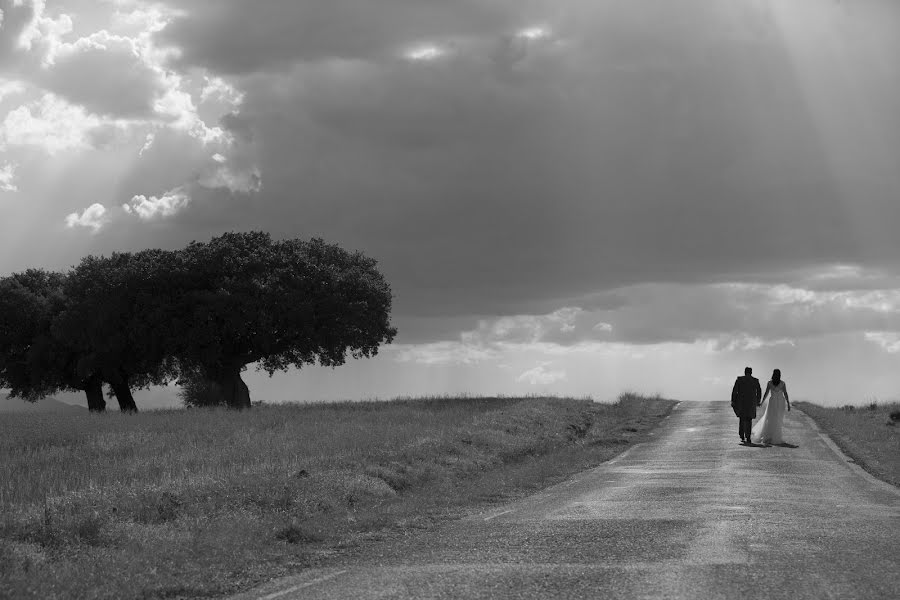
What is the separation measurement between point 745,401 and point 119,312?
133 ft

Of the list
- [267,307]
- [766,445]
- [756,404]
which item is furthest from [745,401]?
[267,307]

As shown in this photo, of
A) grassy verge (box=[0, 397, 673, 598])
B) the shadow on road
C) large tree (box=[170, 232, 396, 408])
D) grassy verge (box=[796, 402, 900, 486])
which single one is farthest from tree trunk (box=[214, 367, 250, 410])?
the shadow on road

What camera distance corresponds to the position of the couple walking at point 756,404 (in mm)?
29422

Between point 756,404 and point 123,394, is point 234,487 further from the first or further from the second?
point 123,394

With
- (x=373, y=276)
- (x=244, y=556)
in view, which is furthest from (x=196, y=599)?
(x=373, y=276)

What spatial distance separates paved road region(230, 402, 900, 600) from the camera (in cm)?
973

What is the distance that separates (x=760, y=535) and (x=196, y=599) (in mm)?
7157

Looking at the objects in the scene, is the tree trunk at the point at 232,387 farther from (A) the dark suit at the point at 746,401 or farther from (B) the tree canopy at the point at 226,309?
(A) the dark suit at the point at 746,401

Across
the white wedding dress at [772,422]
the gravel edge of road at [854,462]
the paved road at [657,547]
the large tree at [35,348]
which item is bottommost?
the paved road at [657,547]

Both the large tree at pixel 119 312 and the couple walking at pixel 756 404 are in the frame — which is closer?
the couple walking at pixel 756 404

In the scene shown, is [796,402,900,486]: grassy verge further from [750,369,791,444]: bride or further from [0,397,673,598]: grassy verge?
[0,397,673,598]: grassy verge

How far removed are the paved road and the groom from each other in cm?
894

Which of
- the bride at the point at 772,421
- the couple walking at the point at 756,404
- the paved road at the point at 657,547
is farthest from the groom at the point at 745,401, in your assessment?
the paved road at the point at 657,547

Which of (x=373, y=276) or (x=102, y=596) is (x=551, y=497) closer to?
(x=102, y=596)
